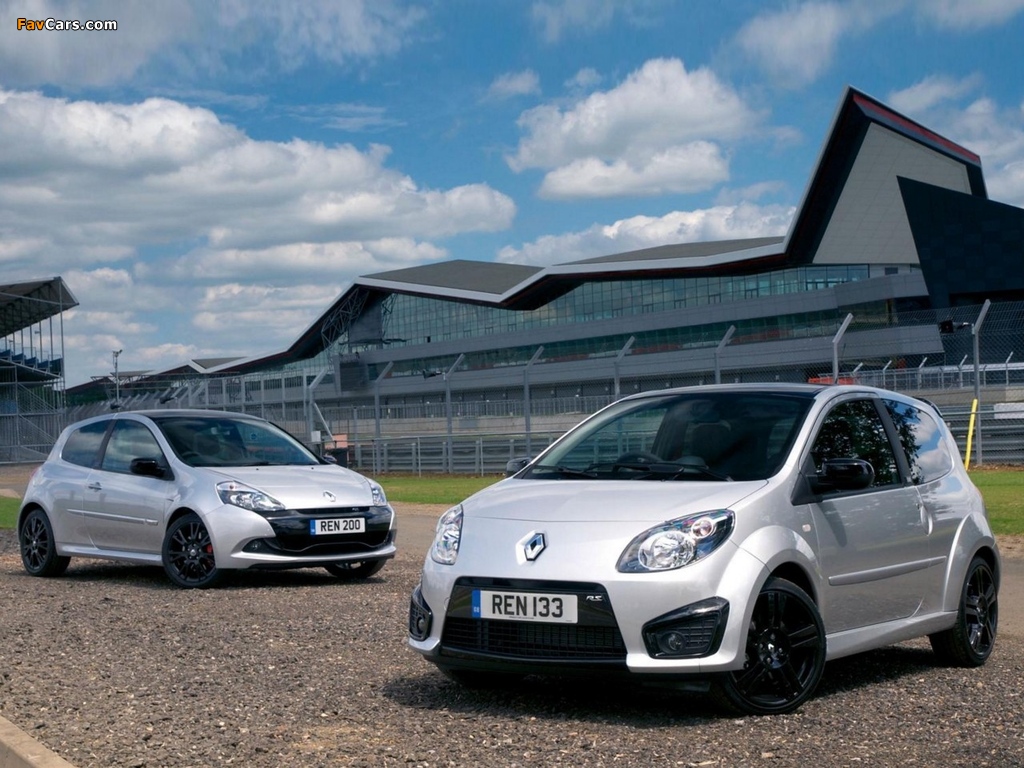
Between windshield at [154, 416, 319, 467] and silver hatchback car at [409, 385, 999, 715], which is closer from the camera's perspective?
silver hatchback car at [409, 385, 999, 715]

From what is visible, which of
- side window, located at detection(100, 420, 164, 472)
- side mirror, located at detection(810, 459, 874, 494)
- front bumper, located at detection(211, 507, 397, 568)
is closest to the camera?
side mirror, located at detection(810, 459, 874, 494)

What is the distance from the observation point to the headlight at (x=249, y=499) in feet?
33.8

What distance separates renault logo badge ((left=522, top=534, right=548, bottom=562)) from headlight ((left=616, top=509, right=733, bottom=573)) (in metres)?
0.34

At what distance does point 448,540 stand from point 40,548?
24.2 feet

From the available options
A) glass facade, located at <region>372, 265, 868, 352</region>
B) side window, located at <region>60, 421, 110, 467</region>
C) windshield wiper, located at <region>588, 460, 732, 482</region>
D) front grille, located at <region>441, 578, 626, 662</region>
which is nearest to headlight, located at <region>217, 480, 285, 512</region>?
side window, located at <region>60, 421, 110, 467</region>

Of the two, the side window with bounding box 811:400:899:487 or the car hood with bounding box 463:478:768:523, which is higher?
the side window with bounding box 811:400:899:487

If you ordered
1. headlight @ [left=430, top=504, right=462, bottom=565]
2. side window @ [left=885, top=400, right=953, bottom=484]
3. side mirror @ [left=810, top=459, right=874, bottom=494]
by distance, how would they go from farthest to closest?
side window @ [left=885, top=400, right=953, bottom=484] < side mirror @ [left=810, top=459, right=874, bottom=494] < headlight @ [left=430, top=504, right=462, bottom=565]

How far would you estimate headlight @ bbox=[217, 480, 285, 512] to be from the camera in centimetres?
1029

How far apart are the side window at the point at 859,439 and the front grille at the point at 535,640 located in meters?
1.58

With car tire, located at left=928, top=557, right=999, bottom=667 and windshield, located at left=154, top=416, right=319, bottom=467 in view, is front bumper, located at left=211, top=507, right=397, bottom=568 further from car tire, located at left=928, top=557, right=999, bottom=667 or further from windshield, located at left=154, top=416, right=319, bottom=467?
car tire, located at left=928, top=557, right=999, bottom=667

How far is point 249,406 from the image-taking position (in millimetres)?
34500

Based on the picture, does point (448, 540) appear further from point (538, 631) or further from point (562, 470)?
point (562, 470)

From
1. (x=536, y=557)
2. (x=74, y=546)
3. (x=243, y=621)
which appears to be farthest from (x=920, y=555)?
(x=74, y=546)

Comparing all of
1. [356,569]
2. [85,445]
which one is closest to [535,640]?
[356,569]
